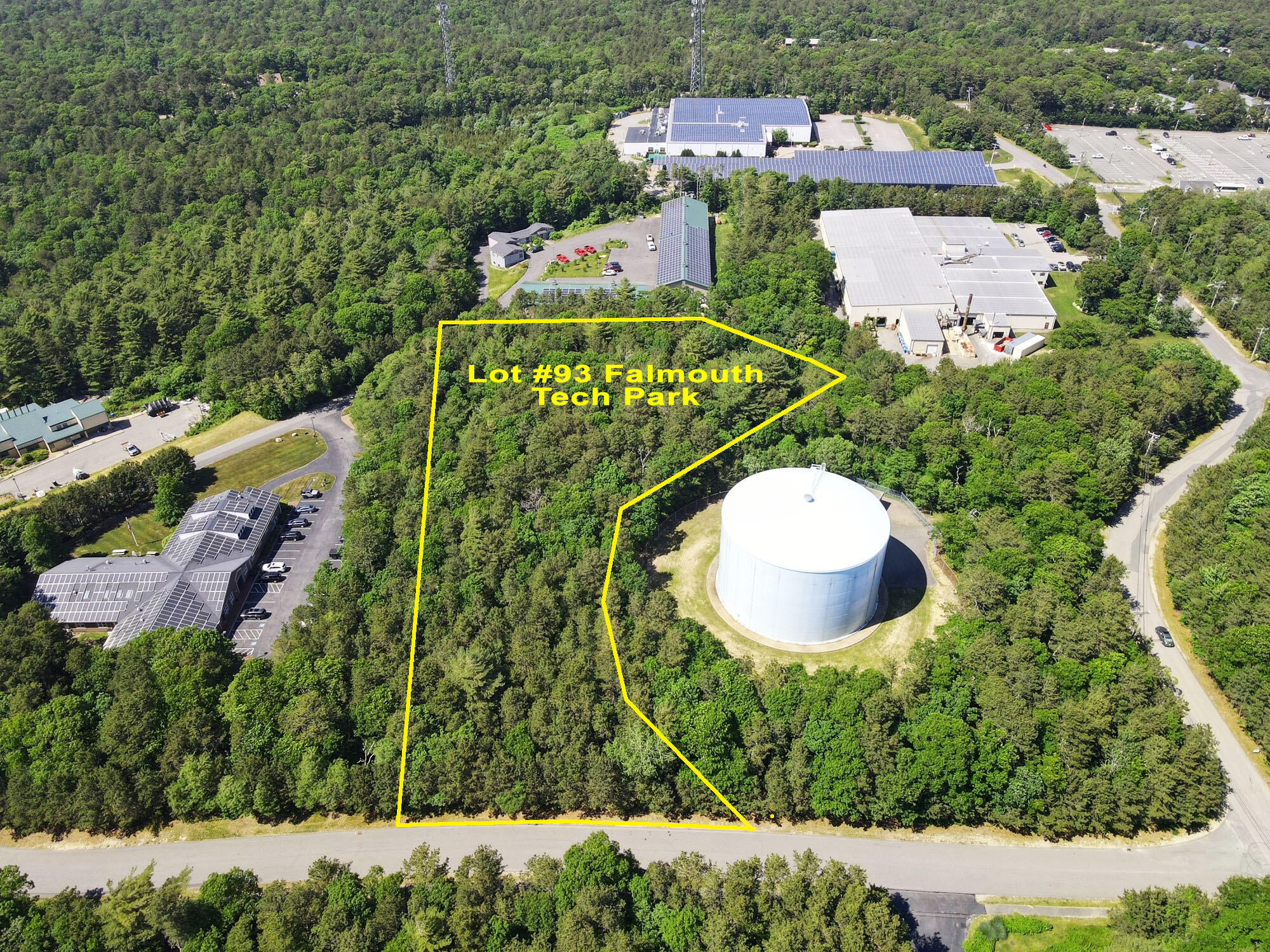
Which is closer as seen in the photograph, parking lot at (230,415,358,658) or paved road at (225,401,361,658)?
parking lot at (230,415,358,658)

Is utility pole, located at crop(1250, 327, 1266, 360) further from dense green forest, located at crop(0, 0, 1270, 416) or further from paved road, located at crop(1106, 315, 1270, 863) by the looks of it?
dense green forest, located at crop(0, 0, 1270, 416)

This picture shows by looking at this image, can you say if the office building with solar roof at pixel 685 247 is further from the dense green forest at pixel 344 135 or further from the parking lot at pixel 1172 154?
the parking lot at pixel 1172 154

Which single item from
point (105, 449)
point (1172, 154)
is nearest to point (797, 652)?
point (105, 449)

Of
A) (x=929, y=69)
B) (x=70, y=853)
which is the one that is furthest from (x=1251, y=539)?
(x=929, y=69)

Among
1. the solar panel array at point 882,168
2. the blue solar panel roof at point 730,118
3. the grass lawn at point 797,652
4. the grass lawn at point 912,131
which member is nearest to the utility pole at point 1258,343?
the solar panel array at point 882,168

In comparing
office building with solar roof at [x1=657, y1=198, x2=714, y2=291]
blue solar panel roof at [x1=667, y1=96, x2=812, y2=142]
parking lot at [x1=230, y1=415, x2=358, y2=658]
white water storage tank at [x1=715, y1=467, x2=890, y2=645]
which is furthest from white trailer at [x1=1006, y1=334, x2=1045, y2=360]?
parking lot at [x1=230, y1=415, x2=358, y2=658]

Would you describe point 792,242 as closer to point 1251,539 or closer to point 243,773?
point 1251,539

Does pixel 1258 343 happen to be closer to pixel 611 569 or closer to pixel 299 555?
pixel 611 569
